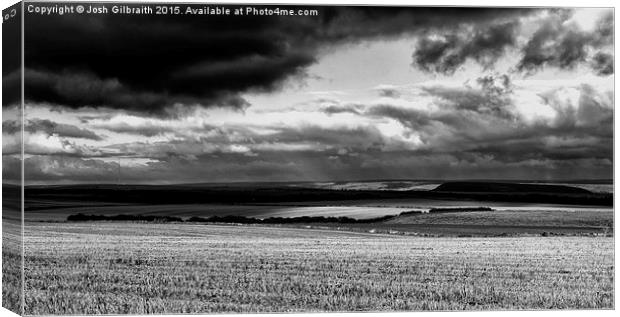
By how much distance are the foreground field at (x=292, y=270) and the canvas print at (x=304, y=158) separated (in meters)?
0.04

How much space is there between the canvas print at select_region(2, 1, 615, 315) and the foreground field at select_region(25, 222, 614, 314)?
4 cm

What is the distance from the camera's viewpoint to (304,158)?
88.5ft

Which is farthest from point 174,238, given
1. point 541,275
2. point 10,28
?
point 541,275

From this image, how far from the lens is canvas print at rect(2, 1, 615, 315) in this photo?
2586cm

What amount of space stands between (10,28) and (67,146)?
2.37 m

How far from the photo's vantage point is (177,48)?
26.3 metres

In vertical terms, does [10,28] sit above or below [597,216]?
above

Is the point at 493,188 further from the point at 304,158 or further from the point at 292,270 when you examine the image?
the point at 292,270

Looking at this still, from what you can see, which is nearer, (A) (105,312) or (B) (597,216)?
(A) (105,312)

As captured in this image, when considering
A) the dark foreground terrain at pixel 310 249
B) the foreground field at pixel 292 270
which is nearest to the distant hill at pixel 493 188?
the dark foreground terrain at pixel 310 249

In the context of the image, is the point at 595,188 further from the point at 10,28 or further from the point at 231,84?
the point at 10,28

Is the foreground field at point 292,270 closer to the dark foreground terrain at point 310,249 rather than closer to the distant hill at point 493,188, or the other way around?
the dark foreground terrain at point 310,249

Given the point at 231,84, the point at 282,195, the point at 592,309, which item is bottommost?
the point at 592,309

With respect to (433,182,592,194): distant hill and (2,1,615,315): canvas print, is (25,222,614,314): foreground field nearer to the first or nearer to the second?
(2,1,615,315): canvas print
